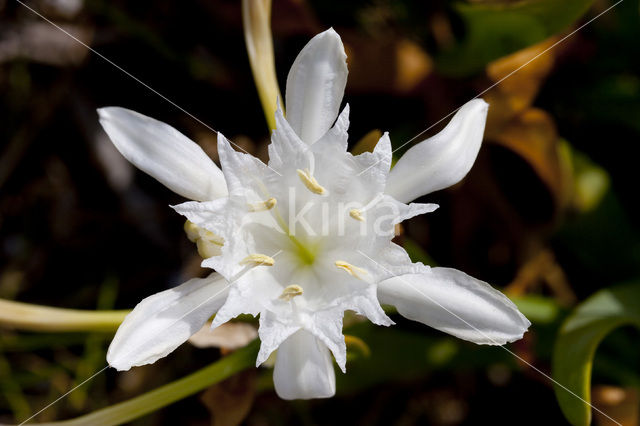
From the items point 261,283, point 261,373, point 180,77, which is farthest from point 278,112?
point 180,77

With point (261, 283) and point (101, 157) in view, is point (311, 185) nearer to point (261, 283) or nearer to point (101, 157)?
Result: point (261, 283)

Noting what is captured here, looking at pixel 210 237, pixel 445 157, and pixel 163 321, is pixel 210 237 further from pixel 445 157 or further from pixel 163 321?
pixel 445 157

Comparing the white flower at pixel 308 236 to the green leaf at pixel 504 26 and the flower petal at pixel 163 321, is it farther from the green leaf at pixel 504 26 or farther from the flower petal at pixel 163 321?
the green leaf at pixel 504 26

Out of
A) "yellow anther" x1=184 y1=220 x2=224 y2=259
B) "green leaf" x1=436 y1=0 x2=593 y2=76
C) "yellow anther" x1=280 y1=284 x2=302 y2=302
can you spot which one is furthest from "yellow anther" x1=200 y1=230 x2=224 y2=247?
"green leaf" x1=436 y1=0 x2=593 y2=76

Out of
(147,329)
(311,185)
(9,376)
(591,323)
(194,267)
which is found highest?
(311,185)

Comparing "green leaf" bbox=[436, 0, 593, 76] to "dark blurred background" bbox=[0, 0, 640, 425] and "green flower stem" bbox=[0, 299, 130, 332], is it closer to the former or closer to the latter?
"dark blurred background" bbox=[0, 0, 640, 425]

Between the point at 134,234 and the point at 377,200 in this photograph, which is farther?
the point at 134,234

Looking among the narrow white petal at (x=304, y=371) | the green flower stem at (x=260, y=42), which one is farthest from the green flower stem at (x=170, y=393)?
the green flower stem at (x=260, y=42)
